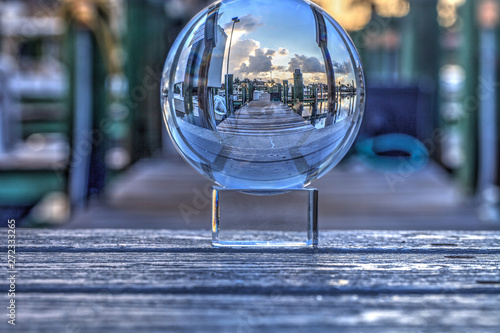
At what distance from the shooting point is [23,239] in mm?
1027

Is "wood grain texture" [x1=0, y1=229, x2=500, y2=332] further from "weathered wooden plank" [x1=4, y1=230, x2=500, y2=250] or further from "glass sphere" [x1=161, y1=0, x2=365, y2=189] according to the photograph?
"glass sphere" [x1=161, y1=0, x2=365, y2=189]

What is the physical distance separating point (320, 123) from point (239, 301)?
13.3 inches

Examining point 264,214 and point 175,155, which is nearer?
point 264,214

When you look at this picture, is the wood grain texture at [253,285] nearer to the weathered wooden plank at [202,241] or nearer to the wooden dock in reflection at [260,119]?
the weathered wooden plank at [202,241]

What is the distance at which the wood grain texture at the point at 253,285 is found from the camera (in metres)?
0.60

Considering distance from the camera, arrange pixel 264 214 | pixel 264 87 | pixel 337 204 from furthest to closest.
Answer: pixel 337 204, pixel 264 214, pixel 264 87

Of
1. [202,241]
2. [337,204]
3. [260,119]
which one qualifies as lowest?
[337,204]

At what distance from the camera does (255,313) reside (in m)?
0.63

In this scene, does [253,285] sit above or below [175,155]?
above

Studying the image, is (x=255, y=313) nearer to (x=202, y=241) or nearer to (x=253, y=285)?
(x=253, y=285)

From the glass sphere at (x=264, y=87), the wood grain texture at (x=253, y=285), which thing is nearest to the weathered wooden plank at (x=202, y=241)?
the wood grain texture at (x=253, y=285)

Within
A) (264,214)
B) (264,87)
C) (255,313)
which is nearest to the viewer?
(255,313)

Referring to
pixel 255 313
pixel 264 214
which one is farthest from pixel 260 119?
pixel 255 313

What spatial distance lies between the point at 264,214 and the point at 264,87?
22cm
